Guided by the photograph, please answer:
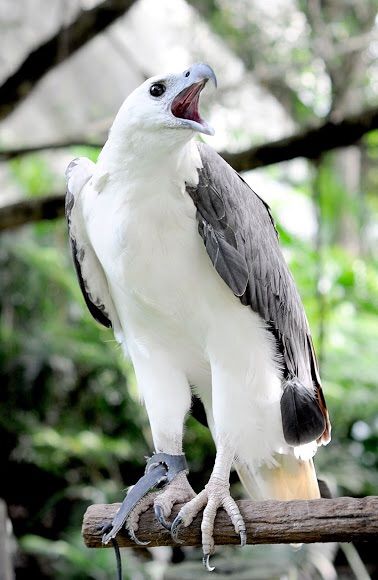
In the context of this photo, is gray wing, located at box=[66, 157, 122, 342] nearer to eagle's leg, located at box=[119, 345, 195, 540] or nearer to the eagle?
the eagle

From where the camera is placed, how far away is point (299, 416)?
9.16 ft

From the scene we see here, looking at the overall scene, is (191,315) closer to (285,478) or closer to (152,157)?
(152,157)

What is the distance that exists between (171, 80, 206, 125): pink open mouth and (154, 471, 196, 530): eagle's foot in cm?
126

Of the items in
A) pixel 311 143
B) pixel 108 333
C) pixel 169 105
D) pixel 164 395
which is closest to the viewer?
pixel 169 105

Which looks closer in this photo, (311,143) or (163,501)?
(163,501)

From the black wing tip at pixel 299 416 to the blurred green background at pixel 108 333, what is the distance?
8.40 feet

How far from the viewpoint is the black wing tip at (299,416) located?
2.79 m

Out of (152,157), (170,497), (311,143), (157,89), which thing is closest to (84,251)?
(152,157)

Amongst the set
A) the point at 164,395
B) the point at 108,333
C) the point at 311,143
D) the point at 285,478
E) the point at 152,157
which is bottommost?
the point at 285,478

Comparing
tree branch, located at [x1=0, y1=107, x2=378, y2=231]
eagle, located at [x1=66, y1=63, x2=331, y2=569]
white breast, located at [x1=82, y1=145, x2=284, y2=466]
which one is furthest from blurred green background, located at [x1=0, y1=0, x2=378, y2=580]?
white breast, located at [x1=82, y1=145, x2=284, y2=466]

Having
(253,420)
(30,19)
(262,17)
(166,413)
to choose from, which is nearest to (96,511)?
(166,413)

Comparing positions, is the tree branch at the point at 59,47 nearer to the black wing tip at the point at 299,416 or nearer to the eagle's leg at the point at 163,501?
the black wing tip at the point at 299,416

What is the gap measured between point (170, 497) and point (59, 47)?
3.12m

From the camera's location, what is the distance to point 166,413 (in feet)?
9.53
